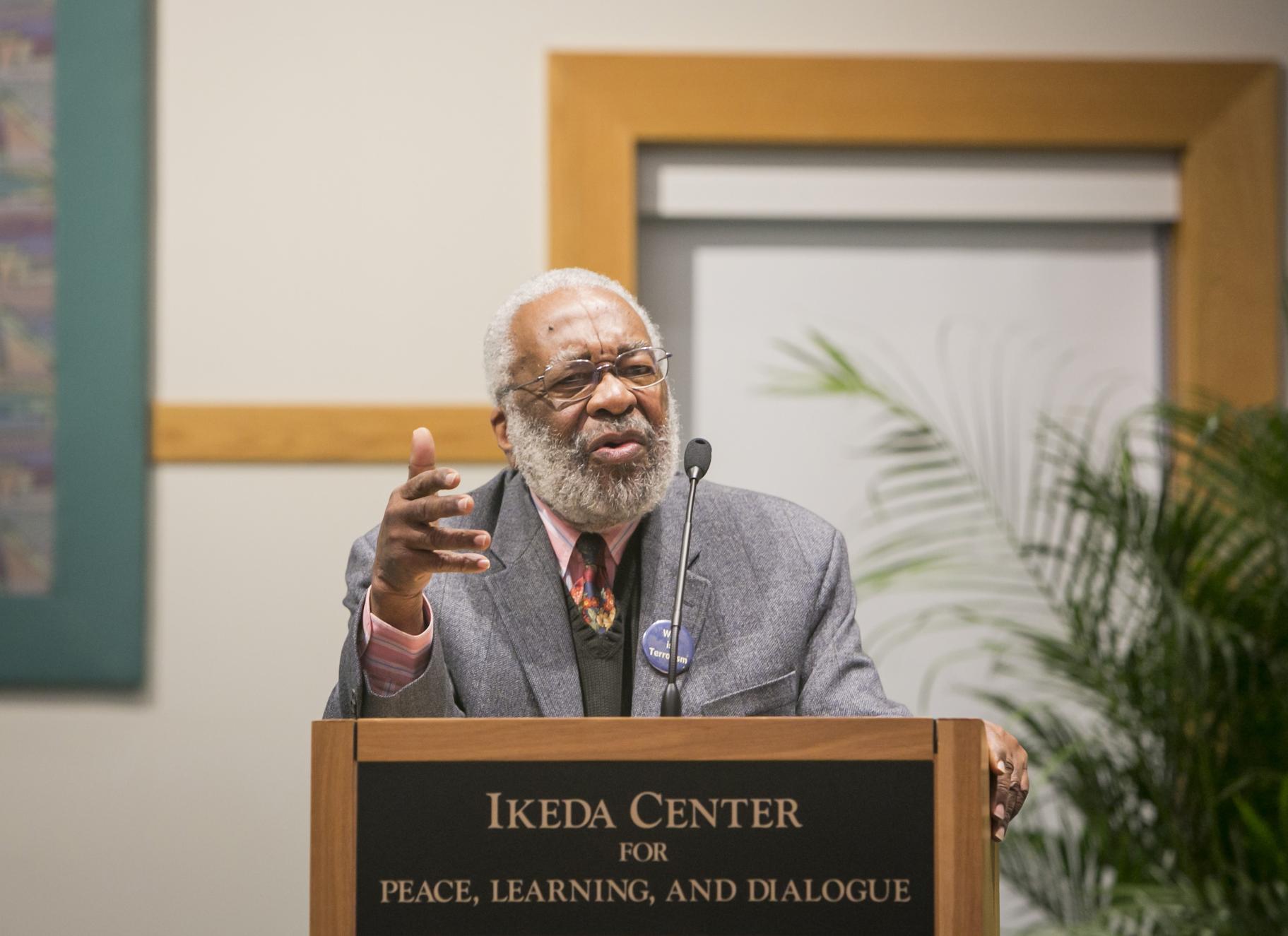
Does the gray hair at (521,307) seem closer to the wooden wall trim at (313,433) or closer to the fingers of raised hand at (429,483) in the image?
the fingers of raised hand at (429,483)

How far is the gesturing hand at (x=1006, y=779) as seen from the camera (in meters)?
1.35

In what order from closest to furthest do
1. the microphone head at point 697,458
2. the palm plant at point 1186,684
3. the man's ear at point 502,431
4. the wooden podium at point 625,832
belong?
the wooden podium at point 625,832 < the microphone head at point 697,458 < the man's ear at point 502,431 < the palm plant at point 1186,684

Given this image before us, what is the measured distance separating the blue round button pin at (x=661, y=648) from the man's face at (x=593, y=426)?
8.5 inches

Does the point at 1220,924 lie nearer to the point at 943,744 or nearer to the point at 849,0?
the point at 943,744

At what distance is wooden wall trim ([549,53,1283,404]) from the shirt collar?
103 cm

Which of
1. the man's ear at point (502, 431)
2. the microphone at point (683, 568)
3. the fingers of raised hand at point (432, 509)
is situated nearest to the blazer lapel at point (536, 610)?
the man's ear at point (502, 431)

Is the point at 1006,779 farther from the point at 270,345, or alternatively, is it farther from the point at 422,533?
the point at 270,345

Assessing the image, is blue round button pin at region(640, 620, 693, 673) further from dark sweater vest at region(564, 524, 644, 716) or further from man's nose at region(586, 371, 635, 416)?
man's nose at region(586, 371, 635, 416)

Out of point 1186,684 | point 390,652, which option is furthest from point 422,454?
point 1186,684

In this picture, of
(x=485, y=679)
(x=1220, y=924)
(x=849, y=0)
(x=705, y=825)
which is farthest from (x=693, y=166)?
(x=705, y=825)

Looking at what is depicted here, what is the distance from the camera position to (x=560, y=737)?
114cm

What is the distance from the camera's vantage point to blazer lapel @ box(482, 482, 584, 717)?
1681 millimetres

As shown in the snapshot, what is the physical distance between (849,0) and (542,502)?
161 cm

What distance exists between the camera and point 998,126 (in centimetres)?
286
